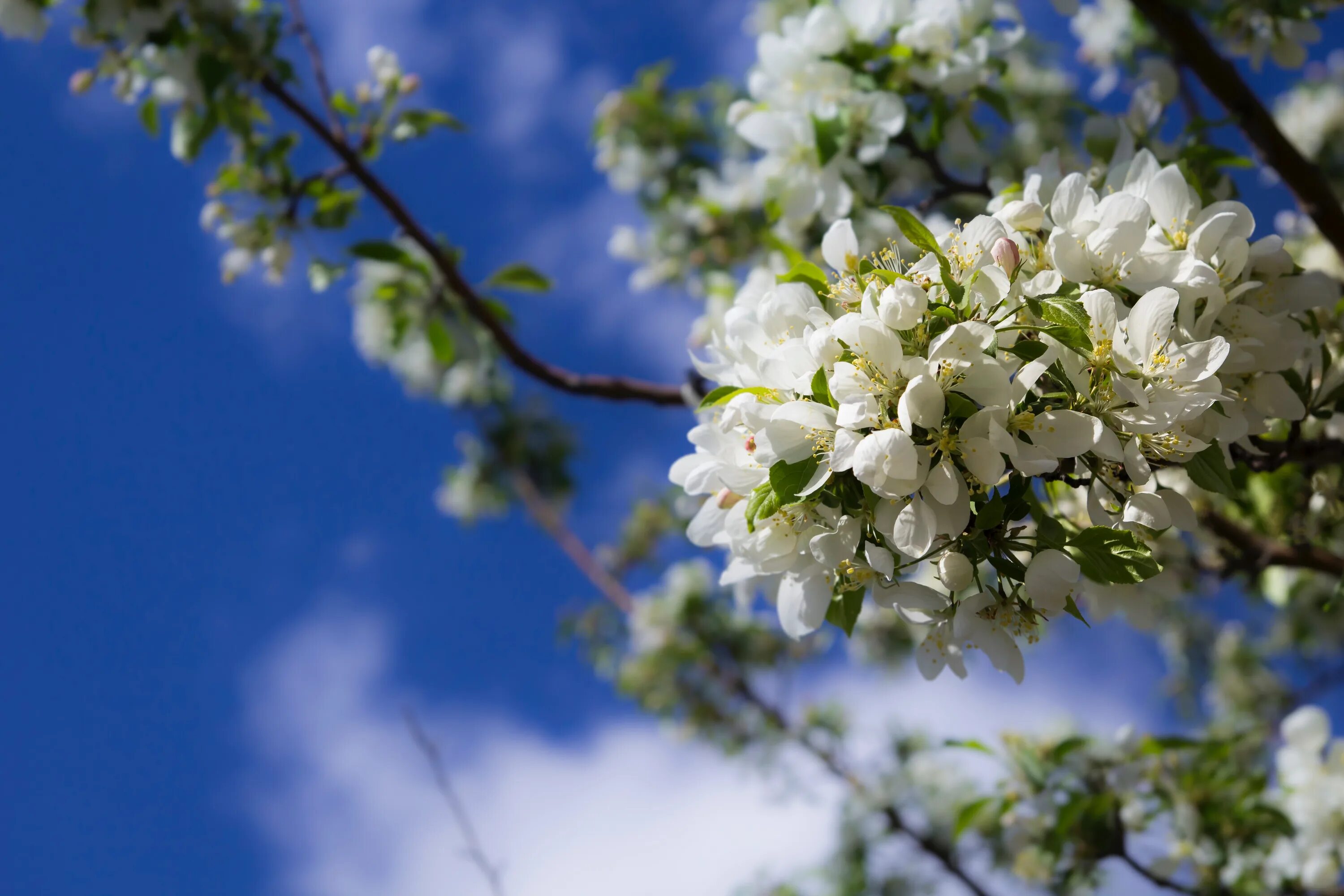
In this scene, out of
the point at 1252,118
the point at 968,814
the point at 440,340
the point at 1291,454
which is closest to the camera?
the point at 1291,454

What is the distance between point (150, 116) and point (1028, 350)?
2.63 metres

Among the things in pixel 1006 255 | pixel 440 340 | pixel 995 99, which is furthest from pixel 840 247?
pixel 440 340

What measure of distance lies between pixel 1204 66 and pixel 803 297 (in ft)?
4.26

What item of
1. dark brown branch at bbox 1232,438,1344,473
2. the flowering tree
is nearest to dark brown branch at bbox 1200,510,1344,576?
the flowering tree

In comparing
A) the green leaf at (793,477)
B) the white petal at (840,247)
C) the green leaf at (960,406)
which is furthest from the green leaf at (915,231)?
the green leaf at (793,477)

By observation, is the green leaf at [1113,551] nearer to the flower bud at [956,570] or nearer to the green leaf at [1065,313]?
the flower bud at [956,570]

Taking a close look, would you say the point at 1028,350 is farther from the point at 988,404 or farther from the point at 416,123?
the point at 416,123

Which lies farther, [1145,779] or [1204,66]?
[1145,779]

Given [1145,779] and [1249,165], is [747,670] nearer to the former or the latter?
[1145,779]

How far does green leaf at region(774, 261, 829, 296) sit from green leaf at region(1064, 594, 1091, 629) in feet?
1.66

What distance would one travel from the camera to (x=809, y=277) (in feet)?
4.33

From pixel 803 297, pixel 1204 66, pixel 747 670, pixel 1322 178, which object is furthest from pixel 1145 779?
pixel 747 670

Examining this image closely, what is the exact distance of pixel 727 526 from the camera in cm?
125

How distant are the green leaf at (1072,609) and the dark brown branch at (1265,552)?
1125mm
